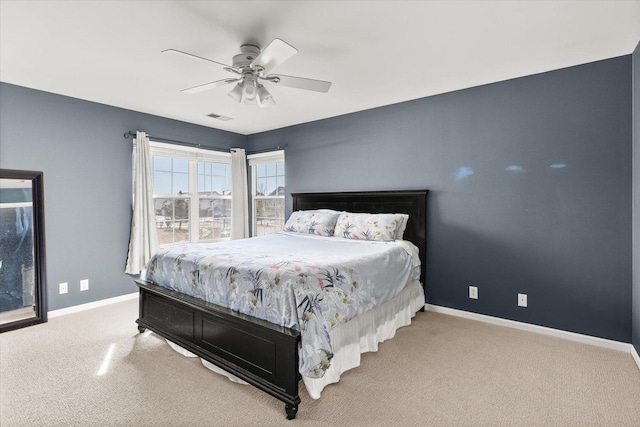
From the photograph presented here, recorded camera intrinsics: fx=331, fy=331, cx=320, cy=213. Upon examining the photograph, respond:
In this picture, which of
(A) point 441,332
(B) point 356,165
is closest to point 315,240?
(B) point 356,165

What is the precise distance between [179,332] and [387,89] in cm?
307

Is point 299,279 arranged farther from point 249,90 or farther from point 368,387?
point 249,90

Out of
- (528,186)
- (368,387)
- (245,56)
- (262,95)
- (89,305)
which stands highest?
(245,56)

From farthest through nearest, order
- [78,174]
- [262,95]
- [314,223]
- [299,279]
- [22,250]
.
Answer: [314,223]
[78,174]
[22,250]
[262,95]
[299,279]

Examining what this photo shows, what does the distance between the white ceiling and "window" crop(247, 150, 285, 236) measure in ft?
6.44

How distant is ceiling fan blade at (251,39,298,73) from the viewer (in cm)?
199

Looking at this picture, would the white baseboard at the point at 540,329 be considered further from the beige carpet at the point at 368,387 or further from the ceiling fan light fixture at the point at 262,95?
the ceiling fan light fixture at the point at 262,95

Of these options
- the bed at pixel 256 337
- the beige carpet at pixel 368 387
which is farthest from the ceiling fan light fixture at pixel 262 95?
the beige carpet at pixel 368 387

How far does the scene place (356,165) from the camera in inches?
173

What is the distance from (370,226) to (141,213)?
2.90m

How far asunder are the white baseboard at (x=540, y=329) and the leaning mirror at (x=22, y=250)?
4.24 meters

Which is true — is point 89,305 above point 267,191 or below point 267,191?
below

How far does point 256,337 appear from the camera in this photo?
215 centimetres

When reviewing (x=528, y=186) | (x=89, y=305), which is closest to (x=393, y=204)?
(x=528, y=186)
